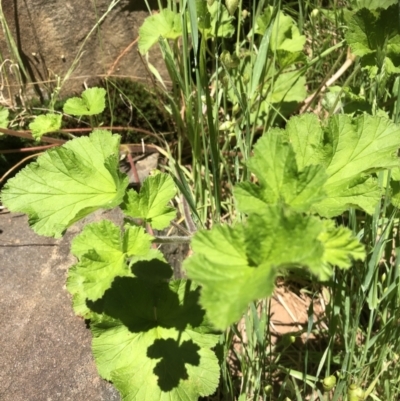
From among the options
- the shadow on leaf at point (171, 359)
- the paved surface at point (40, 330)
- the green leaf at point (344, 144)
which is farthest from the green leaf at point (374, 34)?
the paved surface at point (40, 330)

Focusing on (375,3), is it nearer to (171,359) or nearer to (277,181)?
(277,181)

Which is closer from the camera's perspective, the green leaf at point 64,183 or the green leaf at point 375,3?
the green leaf at point 64,183

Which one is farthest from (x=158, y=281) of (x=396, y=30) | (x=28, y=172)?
(x=396, y=30)

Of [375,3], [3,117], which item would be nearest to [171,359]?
[3,117]

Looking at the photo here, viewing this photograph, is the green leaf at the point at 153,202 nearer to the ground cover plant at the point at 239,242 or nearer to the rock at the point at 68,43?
the ground cover plant at the point at 239,242

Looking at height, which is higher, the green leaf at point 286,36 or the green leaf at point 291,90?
the green leaf at point 286,36
